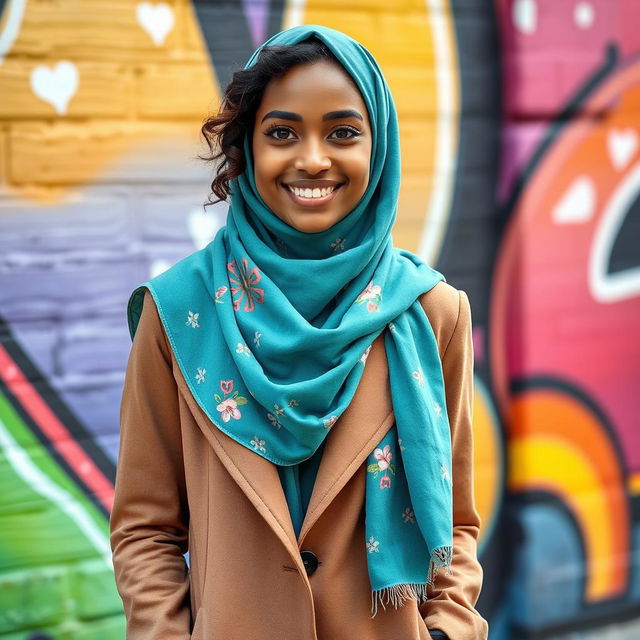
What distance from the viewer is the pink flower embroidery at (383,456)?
65.7 inches

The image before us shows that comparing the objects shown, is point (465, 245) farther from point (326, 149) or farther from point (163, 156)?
point (326, 149)

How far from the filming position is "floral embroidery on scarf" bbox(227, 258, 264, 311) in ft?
5.56

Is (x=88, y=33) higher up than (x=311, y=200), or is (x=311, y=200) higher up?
(x=88, y=33)

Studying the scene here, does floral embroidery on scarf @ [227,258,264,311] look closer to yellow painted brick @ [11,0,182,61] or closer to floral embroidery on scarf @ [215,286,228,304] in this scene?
floral embroidery on scarf @ [215,286,228,304]

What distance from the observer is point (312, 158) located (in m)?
1.63

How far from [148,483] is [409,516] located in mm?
461

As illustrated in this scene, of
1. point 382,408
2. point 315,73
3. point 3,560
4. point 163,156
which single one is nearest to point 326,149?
point 315,73

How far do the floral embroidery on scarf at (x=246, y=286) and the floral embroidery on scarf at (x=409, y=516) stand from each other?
0.44 metres

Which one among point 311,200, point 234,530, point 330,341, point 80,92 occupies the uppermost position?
point 80,92

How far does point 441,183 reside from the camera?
10.7ft

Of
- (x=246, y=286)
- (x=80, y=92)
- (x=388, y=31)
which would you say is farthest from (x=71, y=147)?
(x=246, y=286)

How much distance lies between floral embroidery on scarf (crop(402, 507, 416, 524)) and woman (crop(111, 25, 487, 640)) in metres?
0.01

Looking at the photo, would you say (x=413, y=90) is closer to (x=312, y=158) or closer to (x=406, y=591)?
(x=312, y=158)

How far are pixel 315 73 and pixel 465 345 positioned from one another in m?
0.57
